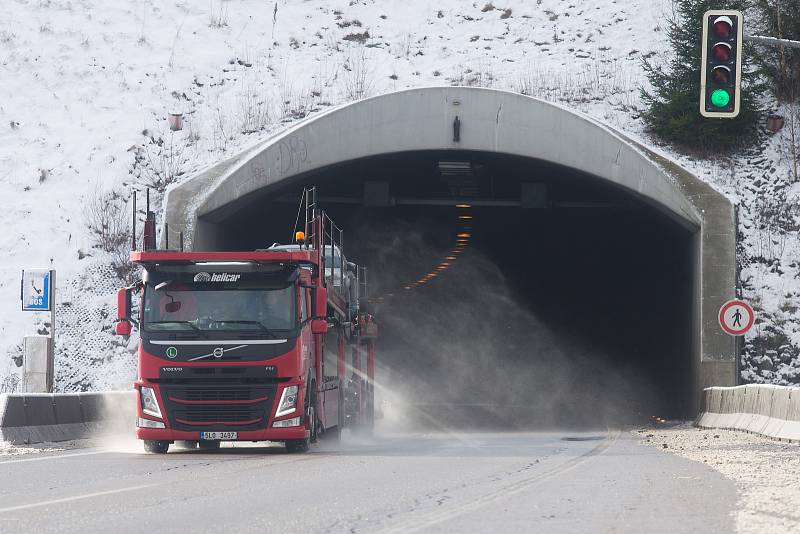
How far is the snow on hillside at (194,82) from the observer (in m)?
34.7

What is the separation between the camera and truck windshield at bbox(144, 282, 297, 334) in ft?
63.3

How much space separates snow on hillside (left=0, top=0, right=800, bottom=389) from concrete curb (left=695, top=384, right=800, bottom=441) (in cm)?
506

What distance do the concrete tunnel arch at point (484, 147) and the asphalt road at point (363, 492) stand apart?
13.9 m

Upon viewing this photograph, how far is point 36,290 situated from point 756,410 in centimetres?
1345

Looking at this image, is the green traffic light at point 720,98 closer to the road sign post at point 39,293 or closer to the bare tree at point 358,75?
the road sign post at point 39,293

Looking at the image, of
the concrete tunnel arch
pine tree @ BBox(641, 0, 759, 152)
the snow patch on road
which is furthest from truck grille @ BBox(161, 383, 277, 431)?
pine tree @ BBox(641, 0, 759, 152)

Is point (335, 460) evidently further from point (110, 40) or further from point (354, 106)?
point (110, 40)

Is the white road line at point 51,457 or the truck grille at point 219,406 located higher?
the truck grille at point 219,406

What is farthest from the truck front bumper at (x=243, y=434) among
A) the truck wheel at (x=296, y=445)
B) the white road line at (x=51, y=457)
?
the white road line at (x=51, y=457)

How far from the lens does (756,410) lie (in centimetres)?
2436

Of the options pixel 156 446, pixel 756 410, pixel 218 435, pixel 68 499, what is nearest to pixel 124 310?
pixel 156 446

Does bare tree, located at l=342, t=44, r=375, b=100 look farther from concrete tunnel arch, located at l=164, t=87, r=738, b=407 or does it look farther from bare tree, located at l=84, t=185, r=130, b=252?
bare tree, located at l=84, t=185, r=130, b=252

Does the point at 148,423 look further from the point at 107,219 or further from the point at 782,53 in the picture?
the point at 782,53

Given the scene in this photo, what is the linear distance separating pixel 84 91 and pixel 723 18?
1177 inches
